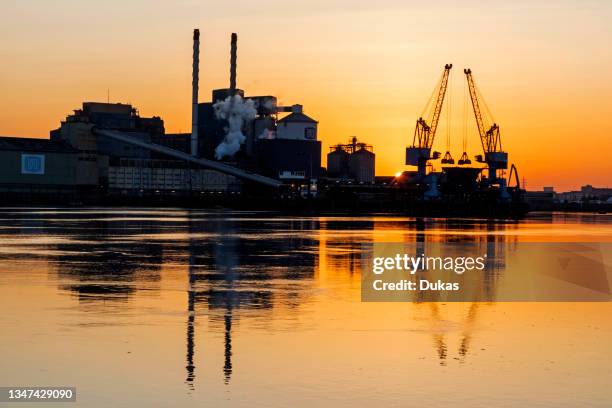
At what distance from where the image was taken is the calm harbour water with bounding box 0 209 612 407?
18.3 meters

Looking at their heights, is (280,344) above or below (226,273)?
below

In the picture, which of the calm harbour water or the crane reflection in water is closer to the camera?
the calm harbour water

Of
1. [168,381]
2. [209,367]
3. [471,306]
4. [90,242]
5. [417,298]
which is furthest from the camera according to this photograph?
[90,242]

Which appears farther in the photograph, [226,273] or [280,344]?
[226,273]

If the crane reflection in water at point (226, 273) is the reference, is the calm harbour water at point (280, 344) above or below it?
below

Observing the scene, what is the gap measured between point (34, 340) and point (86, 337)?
1.15 m

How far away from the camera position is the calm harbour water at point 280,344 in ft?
60.2

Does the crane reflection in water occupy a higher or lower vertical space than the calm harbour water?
higher

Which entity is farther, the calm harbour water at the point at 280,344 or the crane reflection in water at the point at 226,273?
the crane reflection in water at the point at 226,273

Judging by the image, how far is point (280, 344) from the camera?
2336 cm

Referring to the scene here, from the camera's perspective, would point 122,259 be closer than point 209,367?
No

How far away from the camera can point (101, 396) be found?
58.5ft

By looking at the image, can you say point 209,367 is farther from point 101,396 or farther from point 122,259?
point 122,259

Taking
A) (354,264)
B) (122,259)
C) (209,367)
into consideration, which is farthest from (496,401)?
(122,259)
